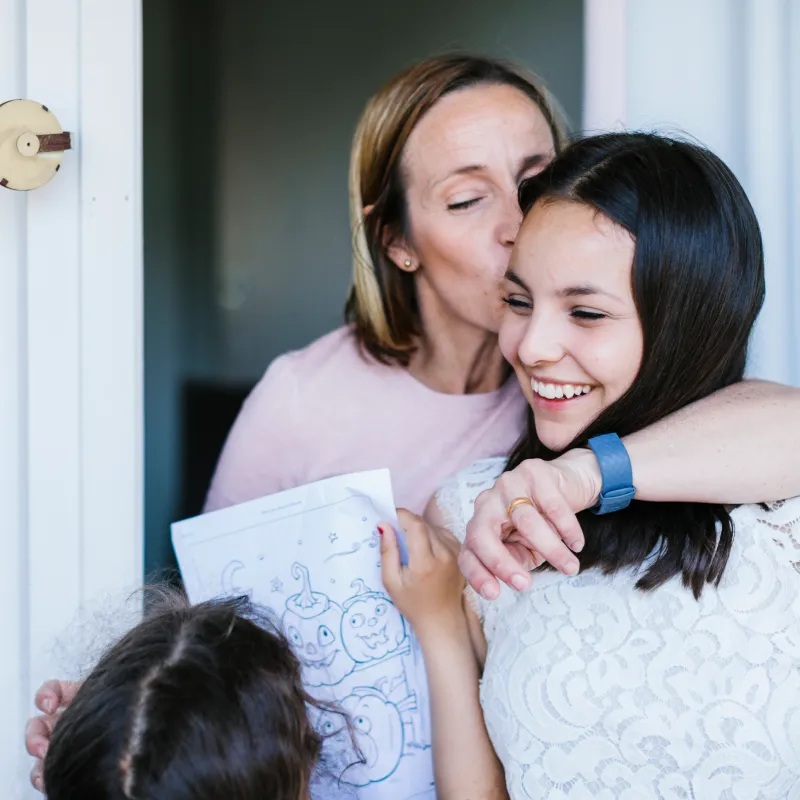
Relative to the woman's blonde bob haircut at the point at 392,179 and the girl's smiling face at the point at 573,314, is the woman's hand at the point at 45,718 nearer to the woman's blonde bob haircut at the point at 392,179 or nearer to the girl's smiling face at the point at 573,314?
the girl's smiling face at the point at 573,314

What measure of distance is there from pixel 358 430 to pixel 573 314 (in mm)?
615

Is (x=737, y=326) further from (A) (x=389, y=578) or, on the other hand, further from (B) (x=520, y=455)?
(A) (x=389, y=578)

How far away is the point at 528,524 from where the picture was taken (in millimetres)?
921

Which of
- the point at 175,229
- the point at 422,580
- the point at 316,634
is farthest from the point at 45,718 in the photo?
the point at 175,229

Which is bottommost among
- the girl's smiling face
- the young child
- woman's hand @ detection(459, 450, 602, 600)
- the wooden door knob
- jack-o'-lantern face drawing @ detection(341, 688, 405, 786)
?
jack-o'-lantern face drawing @ detection(341, 688, 405, 786)

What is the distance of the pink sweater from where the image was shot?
5.26 ft

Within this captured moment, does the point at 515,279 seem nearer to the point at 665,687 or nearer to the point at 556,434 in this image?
the point at 556,434

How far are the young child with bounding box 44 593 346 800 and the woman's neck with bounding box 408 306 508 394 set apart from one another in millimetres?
789

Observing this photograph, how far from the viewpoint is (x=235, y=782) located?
0.84 meters

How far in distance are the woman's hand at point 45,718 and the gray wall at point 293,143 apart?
2.28 m

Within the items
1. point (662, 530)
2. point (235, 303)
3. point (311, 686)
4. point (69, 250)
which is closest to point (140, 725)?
point (311, 686)

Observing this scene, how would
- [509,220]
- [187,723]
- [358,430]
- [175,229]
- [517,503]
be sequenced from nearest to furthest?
[187,723]
[517,503]
[509,220]
[358,430]
[175,229]

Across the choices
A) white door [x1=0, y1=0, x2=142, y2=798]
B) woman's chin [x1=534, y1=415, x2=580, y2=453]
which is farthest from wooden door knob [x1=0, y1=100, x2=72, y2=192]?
woman's chin [x1=534, y1=415, x2=580, y2=453]

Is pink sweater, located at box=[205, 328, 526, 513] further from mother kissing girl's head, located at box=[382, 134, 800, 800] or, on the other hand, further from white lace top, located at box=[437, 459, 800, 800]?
white lace top, located at box=[437, 459, 800, 800]
